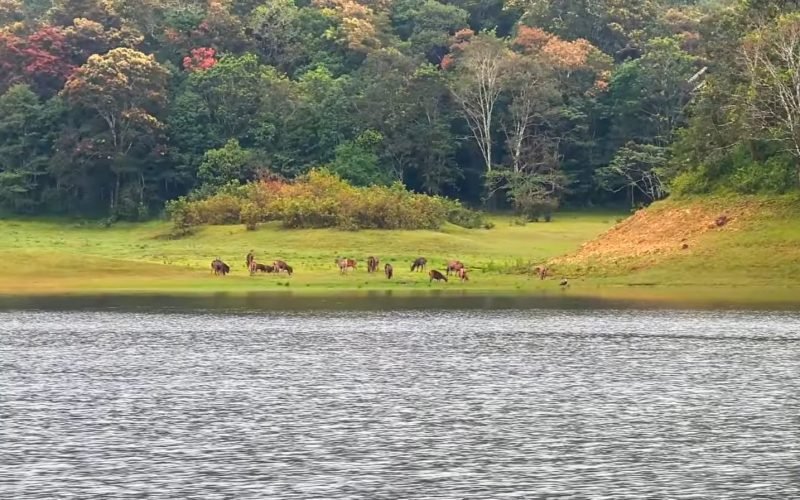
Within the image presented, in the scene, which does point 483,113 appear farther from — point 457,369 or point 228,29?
point 457,369

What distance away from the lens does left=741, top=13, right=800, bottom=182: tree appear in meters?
59.0

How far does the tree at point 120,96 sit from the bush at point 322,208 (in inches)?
687

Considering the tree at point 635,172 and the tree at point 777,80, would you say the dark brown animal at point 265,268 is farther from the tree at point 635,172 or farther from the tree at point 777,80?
the tree at point 635,172

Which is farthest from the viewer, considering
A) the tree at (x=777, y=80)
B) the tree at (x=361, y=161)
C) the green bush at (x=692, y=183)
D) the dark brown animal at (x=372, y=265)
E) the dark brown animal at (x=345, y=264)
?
the tree at (x=361, y=161)

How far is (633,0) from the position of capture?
117688 millimetres

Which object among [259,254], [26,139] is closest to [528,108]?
[259,254]

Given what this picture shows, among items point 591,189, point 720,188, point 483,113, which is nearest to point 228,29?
point 483,113

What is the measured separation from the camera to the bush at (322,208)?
76.4 m

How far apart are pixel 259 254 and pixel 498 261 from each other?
499 inches

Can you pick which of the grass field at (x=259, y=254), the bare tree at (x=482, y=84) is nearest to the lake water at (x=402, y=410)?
the grass field at (x=259, y=254)

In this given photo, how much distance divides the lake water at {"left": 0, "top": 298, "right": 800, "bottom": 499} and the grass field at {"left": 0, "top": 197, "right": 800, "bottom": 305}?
13.4 metres

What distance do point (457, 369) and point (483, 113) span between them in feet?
231

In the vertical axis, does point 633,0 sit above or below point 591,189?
above

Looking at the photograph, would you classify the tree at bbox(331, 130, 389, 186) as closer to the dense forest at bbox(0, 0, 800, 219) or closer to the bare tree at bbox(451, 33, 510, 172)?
the dense forest at bbox(0, 0, 800, 219)
